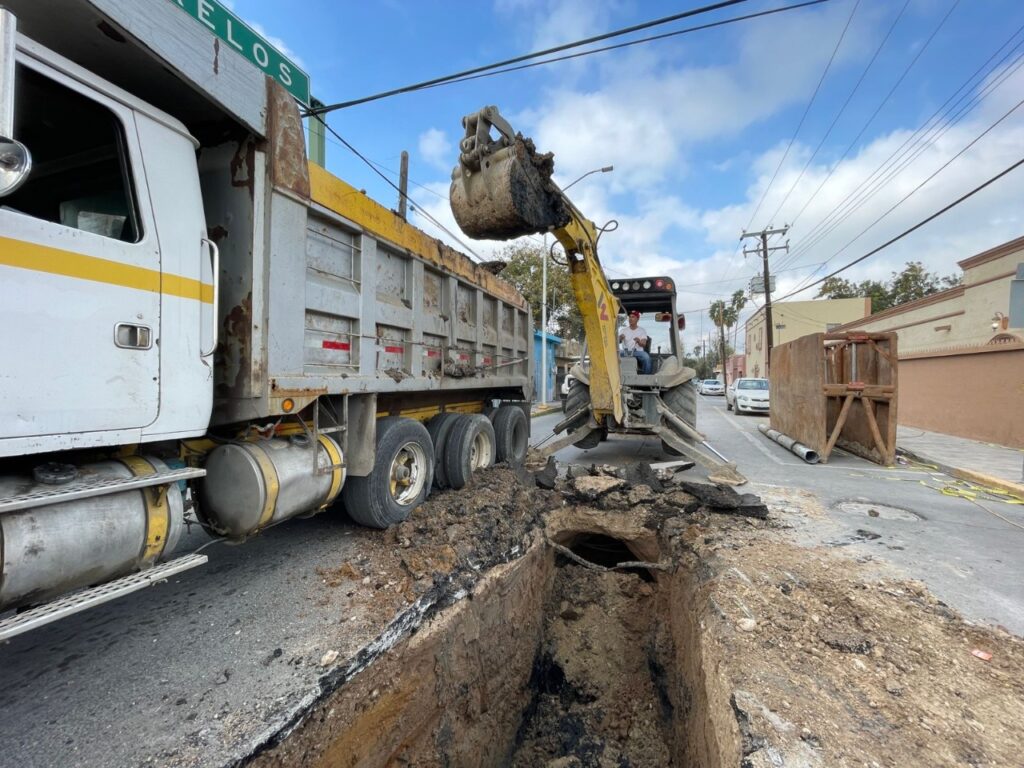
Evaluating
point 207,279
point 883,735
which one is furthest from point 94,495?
point 883,735

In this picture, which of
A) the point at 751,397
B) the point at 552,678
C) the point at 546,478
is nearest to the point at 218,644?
the point at 552,678

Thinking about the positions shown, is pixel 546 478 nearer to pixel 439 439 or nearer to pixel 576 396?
pixel 439 439

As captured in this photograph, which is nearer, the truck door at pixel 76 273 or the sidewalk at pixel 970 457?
the truck door at pixel 76 273

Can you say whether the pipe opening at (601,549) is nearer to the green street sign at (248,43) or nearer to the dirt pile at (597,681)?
the dirt pile at (597,681)

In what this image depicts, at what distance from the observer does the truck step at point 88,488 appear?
6.17 feet

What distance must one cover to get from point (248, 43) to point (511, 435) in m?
5.16

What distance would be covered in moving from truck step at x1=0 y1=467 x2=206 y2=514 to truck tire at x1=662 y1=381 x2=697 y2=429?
6.94 m

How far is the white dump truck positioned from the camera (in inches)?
78.2

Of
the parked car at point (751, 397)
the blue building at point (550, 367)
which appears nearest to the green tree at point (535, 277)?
the blue building at point (550, 367)

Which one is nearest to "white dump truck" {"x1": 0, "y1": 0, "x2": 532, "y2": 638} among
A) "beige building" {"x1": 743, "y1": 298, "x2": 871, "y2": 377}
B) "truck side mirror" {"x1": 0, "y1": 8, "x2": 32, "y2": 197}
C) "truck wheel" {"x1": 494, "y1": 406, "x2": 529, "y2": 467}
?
"truck side mirror" {"x1": 0, "y1": 8, "x2": 32, "y2": 197}

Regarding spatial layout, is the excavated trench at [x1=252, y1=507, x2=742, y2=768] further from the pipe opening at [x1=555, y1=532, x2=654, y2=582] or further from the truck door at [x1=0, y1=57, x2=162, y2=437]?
the truck door at [x1=0, y1=57, x2=162, y2=437]

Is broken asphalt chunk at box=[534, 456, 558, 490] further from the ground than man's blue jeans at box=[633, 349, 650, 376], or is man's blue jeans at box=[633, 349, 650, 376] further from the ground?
man's blue jeans at box=[633, 349, 650, 376]

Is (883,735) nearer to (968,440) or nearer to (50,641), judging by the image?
(50,641)

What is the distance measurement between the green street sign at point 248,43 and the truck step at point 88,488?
3320 mm
